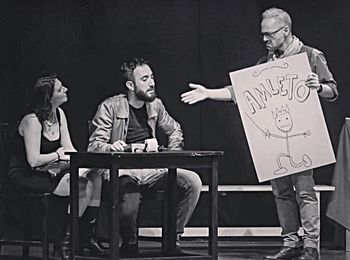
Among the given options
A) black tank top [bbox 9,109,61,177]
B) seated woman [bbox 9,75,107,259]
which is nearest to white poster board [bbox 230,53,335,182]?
seated woman [bbox 9,75,107,259]

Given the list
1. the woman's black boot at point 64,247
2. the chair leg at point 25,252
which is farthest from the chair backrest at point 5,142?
the woman's black boot at point 64,247

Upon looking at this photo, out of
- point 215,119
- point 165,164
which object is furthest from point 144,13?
point 165,164

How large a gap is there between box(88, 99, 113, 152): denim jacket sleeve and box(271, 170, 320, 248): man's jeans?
45.9 inches

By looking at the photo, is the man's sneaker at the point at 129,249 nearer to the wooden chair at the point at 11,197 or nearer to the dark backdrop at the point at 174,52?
the wooden chair at the point at 11,197

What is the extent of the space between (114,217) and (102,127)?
3.18ft

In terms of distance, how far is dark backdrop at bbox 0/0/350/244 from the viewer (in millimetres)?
7871

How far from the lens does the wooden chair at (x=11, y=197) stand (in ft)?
21.2

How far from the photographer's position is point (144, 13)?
789 cm

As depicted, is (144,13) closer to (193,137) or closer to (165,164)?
(193,137)

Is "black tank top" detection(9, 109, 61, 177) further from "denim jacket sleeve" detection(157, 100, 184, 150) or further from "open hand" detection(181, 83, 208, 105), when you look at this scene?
"open hand" detection(181, 83, 208, 105)

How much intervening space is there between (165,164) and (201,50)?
2.18 m

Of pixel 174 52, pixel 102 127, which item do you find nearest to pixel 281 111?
pixel 102 127

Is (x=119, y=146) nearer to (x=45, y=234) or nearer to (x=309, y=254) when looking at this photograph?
(x=45, y=234)

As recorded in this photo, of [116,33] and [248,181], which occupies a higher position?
[116,33]
